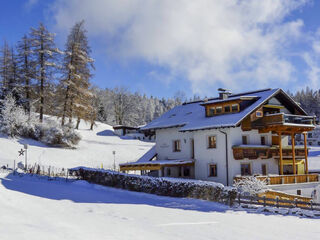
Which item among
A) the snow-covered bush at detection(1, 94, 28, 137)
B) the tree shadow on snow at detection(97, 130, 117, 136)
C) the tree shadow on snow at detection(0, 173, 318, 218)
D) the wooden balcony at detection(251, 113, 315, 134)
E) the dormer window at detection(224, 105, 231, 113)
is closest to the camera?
the tree shadow on snow at detection(0, 173, 318, 218)

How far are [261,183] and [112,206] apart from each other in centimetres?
1152

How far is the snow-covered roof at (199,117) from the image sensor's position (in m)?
31.0

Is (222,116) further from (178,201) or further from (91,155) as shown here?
(91,155)

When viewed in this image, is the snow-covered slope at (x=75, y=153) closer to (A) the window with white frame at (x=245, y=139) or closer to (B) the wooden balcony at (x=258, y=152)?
(A) the window with white frame at (x=245, y=139)

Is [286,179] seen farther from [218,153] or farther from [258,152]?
[218,153]

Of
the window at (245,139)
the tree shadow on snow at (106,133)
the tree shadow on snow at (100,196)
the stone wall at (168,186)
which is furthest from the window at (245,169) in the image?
the tree shadow on snow at (106,133)

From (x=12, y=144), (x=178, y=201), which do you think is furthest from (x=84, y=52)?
(x=178, y=201)

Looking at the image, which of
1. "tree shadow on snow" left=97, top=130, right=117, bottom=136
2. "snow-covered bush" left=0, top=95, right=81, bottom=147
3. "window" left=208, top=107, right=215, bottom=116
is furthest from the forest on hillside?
"window" left=208, top=107, right=215, bottom=116

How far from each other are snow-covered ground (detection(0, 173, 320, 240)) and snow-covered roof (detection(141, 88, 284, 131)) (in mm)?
9083

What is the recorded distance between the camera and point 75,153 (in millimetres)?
47156

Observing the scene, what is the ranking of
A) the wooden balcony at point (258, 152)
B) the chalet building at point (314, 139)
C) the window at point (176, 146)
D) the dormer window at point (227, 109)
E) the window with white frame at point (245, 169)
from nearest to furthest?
the wooden balcony at point (258, 152) < the window with white frame at point (245, 169) < the dormer window at point (227, 109) < the window at point (176, 146) < the chalet building at point (314, 139)

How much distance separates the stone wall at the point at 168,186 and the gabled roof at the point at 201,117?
746 cm

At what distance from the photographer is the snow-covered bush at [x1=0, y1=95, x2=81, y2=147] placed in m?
46.5

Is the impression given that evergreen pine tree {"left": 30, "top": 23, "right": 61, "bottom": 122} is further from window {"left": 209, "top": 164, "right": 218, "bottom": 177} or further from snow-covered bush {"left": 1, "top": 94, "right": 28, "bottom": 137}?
window {"left": 209, "top": 164, "right": 218, "bottom": 177}
